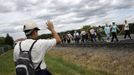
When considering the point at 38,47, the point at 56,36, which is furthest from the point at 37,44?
the point at 56,36

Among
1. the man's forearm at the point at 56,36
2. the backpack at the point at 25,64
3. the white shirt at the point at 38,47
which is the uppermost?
the man's forearm at the point at 56,36

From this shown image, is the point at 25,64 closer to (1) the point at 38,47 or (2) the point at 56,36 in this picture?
(1) the point at 38,47

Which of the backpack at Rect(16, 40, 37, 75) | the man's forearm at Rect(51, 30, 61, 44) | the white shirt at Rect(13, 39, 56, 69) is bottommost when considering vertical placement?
the backpack at Rect(16, 40, 37, 75)

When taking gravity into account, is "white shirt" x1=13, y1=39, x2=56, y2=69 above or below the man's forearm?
below

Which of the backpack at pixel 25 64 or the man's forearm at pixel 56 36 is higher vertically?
the man's forearm at pixel 56 36

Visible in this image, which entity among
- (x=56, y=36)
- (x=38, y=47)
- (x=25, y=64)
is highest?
(x=56, y=36)

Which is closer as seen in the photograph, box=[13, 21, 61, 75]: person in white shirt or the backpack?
the backpack

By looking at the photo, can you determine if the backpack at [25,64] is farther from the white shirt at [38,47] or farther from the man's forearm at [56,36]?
the man's forearm at [56,36]

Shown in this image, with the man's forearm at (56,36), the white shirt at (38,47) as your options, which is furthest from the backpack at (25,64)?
the man's forearm at (56,36)

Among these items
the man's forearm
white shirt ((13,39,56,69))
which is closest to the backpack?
white shirt ((13,39,56,69))

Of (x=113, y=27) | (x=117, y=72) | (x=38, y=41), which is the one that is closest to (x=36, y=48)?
(x=38, y=41)

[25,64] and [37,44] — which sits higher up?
Result: [37,44]

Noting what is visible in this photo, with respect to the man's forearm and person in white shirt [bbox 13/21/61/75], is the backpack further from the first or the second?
the man's forearm

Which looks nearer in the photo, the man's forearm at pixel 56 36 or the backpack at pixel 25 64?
the backpack at pixel 25 64
